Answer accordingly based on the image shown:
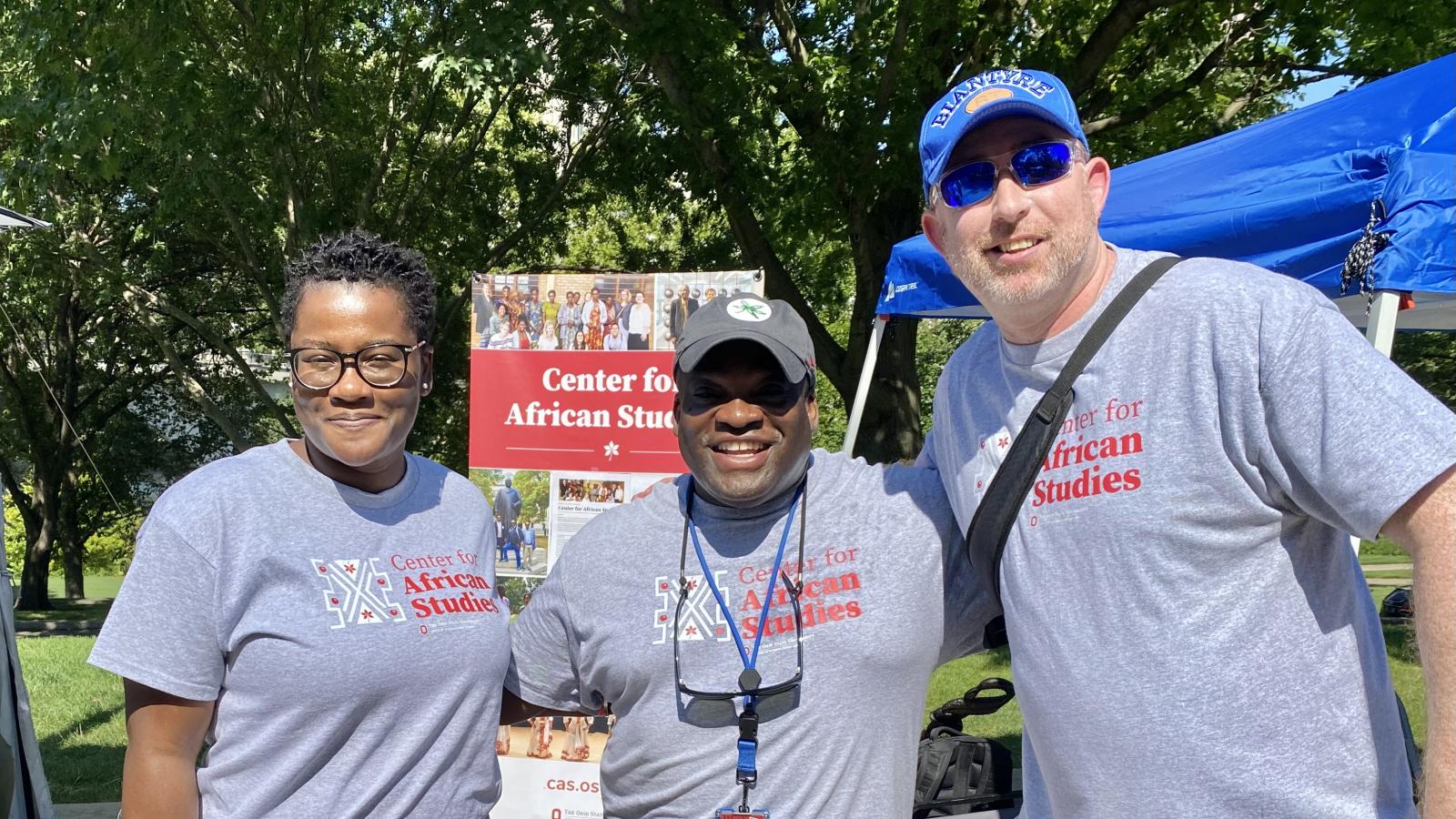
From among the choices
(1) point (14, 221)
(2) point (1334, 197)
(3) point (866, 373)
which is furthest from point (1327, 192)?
(1) point (14, 221)

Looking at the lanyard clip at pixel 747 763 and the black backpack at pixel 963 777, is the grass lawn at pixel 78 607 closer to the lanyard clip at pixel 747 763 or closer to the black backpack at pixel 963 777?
the black backpack at pixel 963 777

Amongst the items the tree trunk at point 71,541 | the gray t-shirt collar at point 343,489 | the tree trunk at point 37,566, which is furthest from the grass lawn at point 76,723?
the tree trunk at point 71,541

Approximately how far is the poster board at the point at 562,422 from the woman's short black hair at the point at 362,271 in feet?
6.53

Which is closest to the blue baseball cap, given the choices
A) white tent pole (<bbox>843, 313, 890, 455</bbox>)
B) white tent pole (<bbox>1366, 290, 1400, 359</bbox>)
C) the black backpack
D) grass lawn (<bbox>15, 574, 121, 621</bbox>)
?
white tent pole (<bbox>1366, 290, 1400, 359</bbox>)

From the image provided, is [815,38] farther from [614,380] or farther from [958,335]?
[958,335]

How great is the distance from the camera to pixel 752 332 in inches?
81.0

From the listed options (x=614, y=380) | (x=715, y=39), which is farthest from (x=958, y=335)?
(x=614, y=380)

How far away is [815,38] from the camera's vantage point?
10516 millimetres

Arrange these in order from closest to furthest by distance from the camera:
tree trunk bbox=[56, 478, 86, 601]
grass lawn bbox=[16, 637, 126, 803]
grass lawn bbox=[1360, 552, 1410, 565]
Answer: grass lawn bbox=[16, 637, 126, 803] → tree trunk bbox=[56, 478, 86, 601] → grass lawn bbox=[1360, 552, 1410, 565]

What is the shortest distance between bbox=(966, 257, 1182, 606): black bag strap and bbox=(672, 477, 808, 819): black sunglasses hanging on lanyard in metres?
0.36

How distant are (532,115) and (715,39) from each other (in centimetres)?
555

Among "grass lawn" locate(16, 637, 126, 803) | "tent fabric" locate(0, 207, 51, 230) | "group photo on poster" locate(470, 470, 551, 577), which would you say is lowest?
"grass lawn" locate(16, 637, 126, 803)

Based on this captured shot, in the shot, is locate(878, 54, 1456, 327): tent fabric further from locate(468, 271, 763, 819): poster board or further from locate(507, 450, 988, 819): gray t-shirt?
locate(507, 450, 988, 819): gray t-shirt

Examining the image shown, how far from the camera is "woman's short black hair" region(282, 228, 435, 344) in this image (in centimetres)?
208
